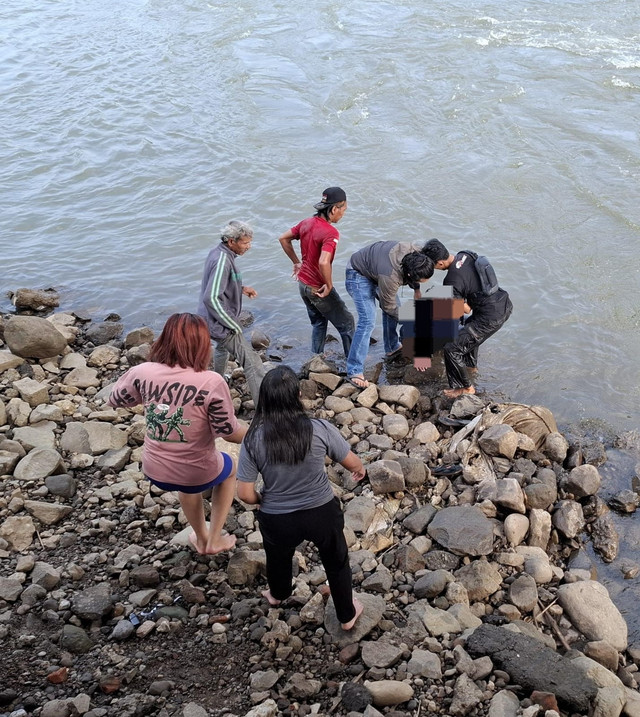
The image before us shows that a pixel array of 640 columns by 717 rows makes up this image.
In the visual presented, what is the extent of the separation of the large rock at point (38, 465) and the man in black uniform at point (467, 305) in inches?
144

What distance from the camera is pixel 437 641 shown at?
436 cm

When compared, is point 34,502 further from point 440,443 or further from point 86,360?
point 440,443

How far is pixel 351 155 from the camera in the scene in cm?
1335

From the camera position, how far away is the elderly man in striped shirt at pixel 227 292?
6121 mm

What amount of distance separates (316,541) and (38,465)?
2.77 metres

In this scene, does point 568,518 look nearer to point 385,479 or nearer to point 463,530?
point 463,530

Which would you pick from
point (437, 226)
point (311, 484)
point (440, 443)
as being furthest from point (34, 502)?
point (437, 226)

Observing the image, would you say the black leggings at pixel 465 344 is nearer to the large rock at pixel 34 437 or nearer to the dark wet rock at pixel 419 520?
the dark wet rock at pixel 419 520

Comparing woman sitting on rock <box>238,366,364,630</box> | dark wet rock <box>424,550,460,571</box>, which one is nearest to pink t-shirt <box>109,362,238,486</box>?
woman sitting on rock <box>238,366,364,630</box>

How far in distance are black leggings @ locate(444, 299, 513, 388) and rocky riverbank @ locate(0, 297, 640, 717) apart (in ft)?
1.41

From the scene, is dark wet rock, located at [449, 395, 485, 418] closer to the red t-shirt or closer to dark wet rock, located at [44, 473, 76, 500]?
the red t-shirt

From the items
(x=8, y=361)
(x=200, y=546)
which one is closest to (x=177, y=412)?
(x=200, y=546)

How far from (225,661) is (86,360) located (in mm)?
4656

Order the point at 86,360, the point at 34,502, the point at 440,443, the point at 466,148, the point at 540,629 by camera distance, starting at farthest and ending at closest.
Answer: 1. the point at 466,148
2. the point at 86,360
3. the point at 440,443
4. the point at 34,502
5. the point at 540,629
